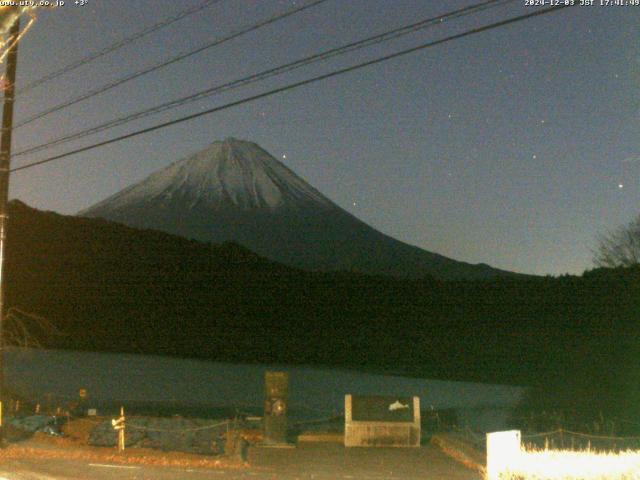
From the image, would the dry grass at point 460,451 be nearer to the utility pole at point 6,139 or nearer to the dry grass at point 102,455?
the dry grass at point 102,455

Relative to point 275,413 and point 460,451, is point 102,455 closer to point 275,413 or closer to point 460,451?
point 275,413

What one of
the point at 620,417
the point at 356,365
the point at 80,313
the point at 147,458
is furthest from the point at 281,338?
the point at 147,458

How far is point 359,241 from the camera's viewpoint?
571 ft

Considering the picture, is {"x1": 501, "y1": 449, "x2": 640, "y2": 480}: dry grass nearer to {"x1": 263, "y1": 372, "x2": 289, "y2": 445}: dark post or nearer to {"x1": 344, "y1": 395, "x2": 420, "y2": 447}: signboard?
{"x1": 344, "y1": 395, "x2": 420, "y2": 447}: signboard

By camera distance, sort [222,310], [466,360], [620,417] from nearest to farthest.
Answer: [620,417] → [466,360] → [222,310]

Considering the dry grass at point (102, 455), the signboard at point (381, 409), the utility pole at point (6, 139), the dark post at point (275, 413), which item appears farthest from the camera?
the signboard at point (381, 409)

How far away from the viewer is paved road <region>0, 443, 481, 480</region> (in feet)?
46.3

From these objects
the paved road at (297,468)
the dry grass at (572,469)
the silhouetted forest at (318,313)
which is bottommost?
the paved road at (297,468)

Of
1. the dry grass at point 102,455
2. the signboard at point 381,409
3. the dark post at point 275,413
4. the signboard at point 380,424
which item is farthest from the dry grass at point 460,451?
the dry grass at point 102,455

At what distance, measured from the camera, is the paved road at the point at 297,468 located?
14118mm

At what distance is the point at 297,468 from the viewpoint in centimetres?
1614

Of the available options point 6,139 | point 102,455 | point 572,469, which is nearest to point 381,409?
point 102,455

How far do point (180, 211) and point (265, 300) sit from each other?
10415 centimetres

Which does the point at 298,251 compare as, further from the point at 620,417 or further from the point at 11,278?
the point at 620,417
